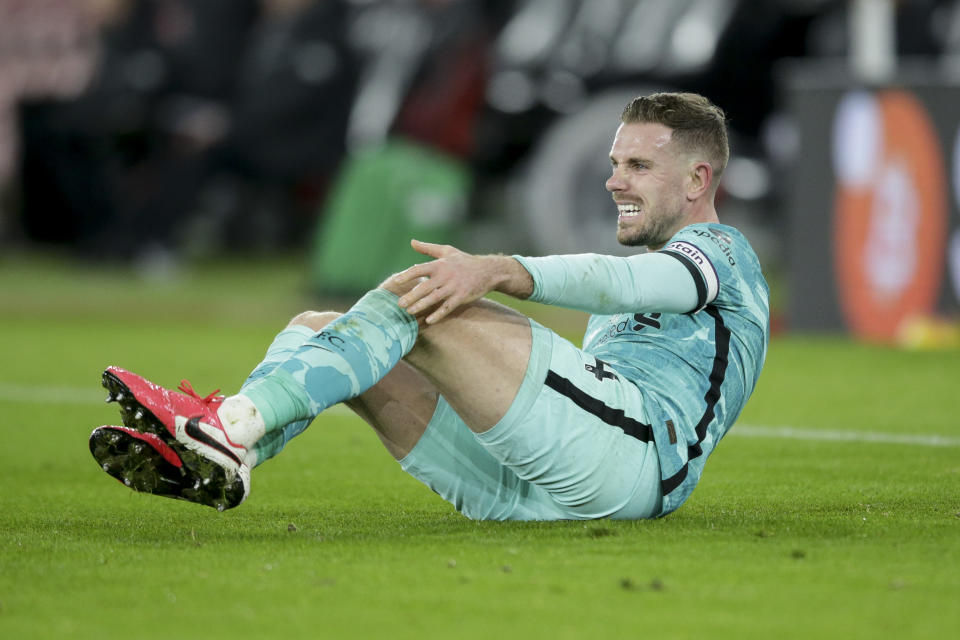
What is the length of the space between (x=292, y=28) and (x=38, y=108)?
12.0 ft

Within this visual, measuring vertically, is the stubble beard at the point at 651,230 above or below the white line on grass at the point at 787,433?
above

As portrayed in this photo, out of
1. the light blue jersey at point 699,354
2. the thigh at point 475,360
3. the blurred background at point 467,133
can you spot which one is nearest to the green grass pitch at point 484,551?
the light blue jersey at point 699,354

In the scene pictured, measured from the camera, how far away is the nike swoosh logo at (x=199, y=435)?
380 centimetres

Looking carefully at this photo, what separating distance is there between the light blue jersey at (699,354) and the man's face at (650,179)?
146 millimetres

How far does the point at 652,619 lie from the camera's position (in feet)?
10.7

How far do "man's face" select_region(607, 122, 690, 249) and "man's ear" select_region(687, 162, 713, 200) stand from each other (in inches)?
0.7

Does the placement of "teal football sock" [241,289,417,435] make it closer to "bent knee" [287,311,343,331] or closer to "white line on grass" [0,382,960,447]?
"bent knee" [287,311,343,331]

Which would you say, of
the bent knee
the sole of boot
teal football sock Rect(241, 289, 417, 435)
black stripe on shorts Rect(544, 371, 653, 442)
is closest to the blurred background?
black stripe on shorts Rect(544, 371, 653, 442)

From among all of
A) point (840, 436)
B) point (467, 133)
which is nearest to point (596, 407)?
point (840, 436)

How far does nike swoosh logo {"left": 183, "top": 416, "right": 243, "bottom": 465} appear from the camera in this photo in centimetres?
380

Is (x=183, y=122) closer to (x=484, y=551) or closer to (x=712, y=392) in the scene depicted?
(x=712, y=392)

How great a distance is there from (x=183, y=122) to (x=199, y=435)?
45.0 feet

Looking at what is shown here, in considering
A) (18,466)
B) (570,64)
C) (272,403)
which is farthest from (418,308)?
(570,64)

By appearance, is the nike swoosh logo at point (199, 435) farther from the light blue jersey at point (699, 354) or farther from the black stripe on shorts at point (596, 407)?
the light blue jersey at point (699, 354)
